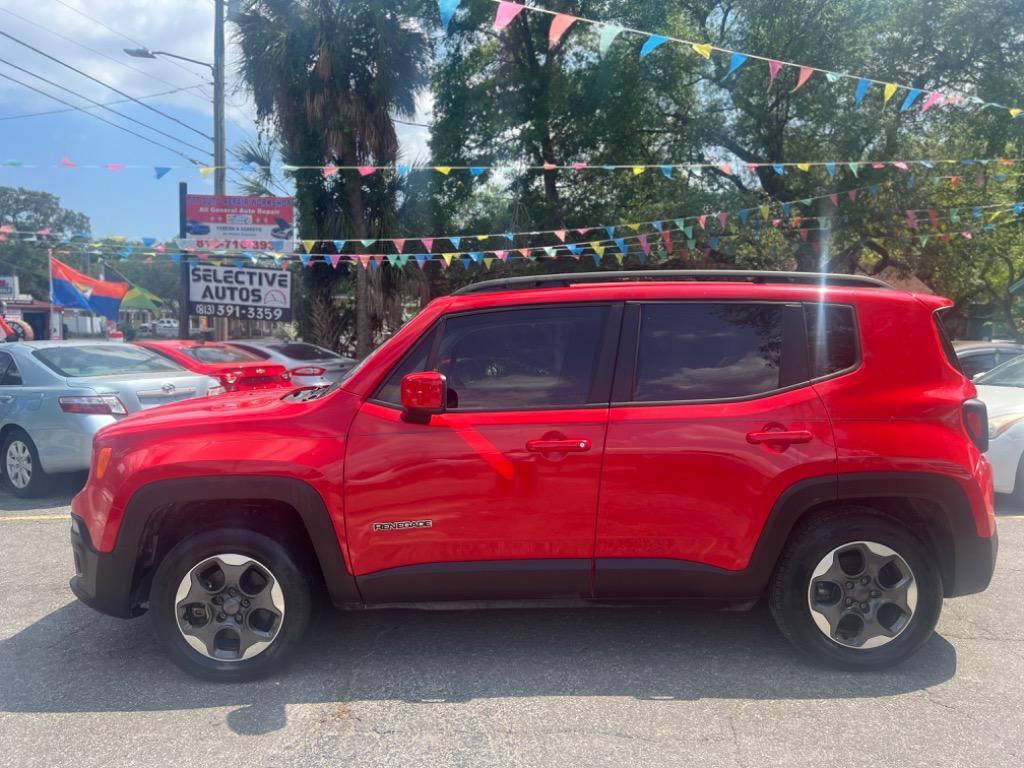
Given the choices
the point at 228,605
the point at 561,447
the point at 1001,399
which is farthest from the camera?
the point at 1001,399

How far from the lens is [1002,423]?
6.59 metres

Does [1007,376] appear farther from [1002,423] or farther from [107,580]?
[107,580]

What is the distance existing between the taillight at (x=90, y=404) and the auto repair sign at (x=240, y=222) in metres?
9.46

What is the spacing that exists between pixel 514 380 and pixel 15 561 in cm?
413

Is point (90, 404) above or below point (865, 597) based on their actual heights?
above

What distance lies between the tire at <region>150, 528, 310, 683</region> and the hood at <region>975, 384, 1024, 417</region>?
5.76 m

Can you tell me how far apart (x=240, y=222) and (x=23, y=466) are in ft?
32.1

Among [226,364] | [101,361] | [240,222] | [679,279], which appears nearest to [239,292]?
[240,222]

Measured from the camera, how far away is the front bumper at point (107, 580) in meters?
3.64

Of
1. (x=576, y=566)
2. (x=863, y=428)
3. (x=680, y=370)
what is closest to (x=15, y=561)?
(x=576, y=566)

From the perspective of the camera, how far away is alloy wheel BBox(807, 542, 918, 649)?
362 cm

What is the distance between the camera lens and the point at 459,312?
3756mm

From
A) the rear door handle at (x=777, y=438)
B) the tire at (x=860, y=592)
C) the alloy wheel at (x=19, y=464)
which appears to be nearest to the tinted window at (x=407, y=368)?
the rear door handle at (x=777, y=438)

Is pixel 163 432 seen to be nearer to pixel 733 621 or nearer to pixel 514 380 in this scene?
pixel 514 380
